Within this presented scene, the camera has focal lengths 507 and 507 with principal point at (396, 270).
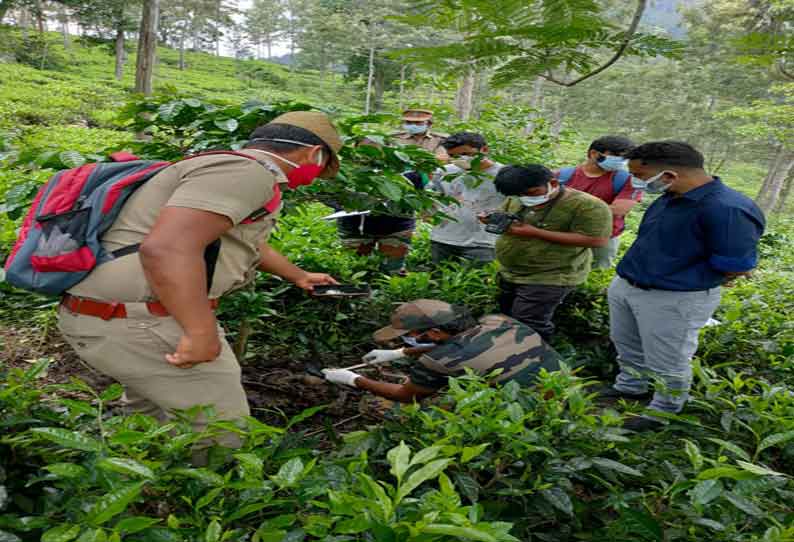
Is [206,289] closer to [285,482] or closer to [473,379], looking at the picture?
[285,482]

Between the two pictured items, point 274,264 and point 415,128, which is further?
point 415,128

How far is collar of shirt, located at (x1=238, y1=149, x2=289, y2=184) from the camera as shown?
5.45 ft

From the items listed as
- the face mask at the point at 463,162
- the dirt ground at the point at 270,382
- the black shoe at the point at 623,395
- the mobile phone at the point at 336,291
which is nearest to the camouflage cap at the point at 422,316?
the mobile phone at the point at 336,291

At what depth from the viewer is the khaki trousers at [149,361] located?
1.60 metres

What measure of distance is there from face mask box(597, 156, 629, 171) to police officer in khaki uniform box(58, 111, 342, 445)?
2.69m

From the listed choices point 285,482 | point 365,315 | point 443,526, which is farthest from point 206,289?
point 365,315

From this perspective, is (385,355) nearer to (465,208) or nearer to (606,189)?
(465,208)

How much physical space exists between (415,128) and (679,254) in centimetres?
286

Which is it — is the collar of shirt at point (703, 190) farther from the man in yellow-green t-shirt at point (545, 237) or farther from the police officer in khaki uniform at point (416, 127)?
the police officer in khaki uniform at point (416, 127)

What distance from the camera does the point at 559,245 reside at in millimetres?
3271

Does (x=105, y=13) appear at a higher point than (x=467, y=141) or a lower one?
higher

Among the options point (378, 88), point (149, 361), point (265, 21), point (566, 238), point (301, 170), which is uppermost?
point (265, 21)

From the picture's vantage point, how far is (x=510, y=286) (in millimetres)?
3469

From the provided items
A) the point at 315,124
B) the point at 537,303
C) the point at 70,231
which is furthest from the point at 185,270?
the point at 537,303
